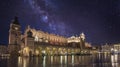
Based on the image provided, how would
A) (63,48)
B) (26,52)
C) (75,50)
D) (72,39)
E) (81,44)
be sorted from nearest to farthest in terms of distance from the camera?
(26,52)
(63,48)
(75,50)
(81,44)
(72,39)

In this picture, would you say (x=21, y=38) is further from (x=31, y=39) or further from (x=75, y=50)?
(x=75, y=50)

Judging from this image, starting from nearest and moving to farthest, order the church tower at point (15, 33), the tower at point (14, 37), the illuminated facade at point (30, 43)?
the illuminated facade at point (30, 43), the tower at point (14, 37), the church tower at point (15, 33)

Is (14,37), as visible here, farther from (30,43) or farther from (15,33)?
(30,43)

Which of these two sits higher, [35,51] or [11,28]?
[11,28]

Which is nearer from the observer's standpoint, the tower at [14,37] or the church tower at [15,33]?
the tower at [14,37]

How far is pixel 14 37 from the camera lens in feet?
416

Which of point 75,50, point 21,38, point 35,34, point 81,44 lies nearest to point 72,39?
point 81,44

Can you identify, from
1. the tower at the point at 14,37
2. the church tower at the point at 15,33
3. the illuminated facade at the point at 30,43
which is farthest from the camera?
the church tower at the point at 15,33

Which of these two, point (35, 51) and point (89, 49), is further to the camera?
point (89, 49)

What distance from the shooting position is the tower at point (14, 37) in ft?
394

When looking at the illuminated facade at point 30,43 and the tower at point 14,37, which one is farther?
the tower at point 14,37

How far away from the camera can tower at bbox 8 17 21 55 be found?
12006cm

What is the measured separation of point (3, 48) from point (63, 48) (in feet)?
119

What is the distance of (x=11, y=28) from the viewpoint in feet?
424
